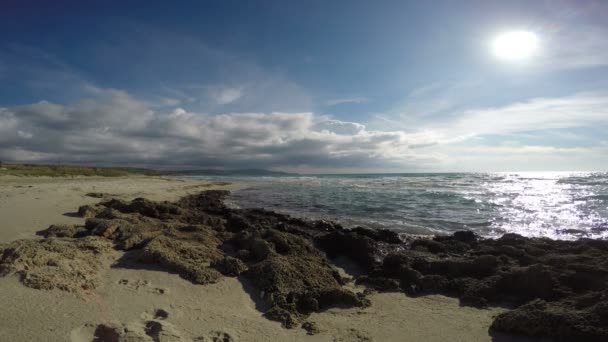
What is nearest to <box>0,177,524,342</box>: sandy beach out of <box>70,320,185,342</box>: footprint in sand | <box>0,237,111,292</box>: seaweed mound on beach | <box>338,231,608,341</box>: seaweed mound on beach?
<box>70,320,185,342</box>: footprint in sand

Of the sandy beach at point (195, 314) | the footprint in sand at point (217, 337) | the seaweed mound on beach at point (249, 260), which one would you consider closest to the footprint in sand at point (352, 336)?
the sandy beach at point (195, 314)

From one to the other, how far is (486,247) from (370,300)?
4.95m

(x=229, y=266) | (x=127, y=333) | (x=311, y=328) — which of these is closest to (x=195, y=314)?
(x=127, y=333)

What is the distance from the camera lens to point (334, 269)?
21.0ft

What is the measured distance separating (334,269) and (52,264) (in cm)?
453

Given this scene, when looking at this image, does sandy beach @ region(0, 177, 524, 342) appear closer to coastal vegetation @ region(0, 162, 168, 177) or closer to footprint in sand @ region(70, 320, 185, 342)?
footprint in sand @ region(70, 320, 185, 342)

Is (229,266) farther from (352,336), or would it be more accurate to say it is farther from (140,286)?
(352,336)

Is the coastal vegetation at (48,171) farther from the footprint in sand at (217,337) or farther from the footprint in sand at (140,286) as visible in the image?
the footprint in sand at (217,337)

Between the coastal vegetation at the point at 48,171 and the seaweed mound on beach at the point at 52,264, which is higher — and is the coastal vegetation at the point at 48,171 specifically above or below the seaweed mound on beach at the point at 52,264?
above

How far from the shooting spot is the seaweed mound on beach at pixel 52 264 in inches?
157

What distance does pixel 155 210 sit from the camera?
1081 centimetres

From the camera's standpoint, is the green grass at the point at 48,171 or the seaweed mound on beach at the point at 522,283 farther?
the green grass at the point at 48,171

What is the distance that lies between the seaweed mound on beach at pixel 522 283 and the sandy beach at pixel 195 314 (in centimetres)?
36

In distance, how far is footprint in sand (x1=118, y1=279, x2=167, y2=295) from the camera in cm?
449
